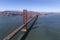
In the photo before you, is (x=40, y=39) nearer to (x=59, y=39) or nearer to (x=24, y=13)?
(x=59, y=39)

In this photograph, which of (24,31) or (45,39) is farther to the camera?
(24,31)

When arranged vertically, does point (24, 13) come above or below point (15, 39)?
above

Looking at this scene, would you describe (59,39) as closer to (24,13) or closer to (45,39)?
(45,39)

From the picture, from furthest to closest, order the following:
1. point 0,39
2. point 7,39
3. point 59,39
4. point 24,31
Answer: point 24,31, point 59,39, point 0,39, point 7,39

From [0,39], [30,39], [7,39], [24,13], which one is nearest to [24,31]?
[24,13]

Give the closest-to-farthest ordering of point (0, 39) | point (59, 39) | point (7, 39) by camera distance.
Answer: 1. point (7, 39)
2. point (0, 39)
3. point (59, 39)

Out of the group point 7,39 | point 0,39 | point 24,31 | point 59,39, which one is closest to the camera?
point 7,39

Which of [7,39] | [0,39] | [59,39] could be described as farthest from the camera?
[59,39]

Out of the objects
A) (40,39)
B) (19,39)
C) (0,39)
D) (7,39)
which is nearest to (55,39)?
(40,39)

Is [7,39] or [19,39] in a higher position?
[7,39]
